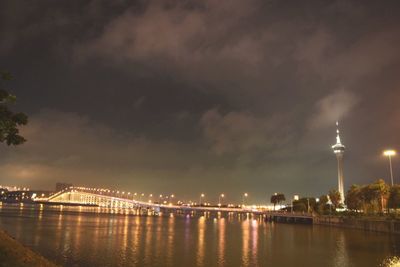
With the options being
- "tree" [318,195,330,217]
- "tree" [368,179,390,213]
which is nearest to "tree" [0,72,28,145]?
"tree" [368,179,390,213]

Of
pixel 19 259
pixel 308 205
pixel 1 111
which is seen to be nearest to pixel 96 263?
pixel 19 259

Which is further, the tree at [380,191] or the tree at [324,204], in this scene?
the tree at [324,204]

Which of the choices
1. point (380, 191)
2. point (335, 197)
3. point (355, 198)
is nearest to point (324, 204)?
point (335, 197)

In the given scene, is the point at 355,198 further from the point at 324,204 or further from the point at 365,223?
the point at 324,204

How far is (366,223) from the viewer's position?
107688 millimetres

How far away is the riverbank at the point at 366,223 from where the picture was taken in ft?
311

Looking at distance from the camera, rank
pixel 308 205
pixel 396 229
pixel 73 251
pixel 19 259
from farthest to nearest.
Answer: pixel 308 205 < pixel 396 229 < pixel 73 251 < pixel 19 259

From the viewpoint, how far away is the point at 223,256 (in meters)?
50.2

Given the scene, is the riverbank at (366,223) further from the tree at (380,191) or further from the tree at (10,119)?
the tree at (10,119)

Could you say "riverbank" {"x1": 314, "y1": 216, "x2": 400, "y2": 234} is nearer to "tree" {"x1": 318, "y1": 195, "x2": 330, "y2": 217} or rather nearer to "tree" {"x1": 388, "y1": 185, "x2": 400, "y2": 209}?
"tree" {"x1": 388, "y1": 185, "x2": 400, "y2": 209}

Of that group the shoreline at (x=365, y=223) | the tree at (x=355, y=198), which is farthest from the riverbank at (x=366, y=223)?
the tree at (x=355, y=198)

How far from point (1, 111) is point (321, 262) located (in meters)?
41.0

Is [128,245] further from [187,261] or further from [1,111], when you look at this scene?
[1,111]

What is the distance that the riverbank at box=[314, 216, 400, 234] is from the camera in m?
94.9
